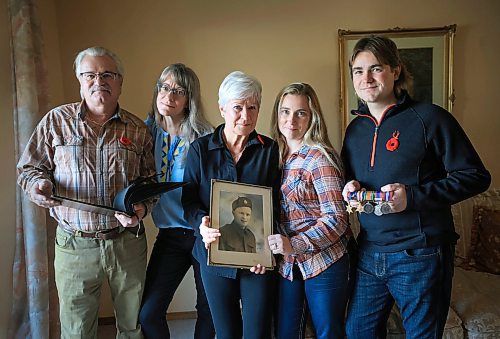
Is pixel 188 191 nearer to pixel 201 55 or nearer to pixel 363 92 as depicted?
pixel 363 92

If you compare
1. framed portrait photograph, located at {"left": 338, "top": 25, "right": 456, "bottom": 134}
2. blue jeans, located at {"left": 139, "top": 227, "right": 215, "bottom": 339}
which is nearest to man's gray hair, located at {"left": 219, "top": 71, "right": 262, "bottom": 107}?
blue jeans, located at {"left": 139, "top": 227, "right": 215, "bottom": 339}

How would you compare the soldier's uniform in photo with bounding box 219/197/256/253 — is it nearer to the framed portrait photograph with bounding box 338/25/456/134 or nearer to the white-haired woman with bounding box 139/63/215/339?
the white-haired woman with bounding box 139/63/215/339

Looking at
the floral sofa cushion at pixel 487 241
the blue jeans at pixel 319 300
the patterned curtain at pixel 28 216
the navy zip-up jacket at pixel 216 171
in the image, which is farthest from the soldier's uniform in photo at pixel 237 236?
the floral sofa cushion at pixel 487 241

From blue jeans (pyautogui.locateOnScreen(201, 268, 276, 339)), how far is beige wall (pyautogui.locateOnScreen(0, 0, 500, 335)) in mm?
1447

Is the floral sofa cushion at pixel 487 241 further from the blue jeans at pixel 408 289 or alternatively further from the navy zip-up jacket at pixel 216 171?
the navy zip-up jacket at pixel 216 171

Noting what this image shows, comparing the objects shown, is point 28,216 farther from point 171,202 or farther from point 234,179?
point 234,179

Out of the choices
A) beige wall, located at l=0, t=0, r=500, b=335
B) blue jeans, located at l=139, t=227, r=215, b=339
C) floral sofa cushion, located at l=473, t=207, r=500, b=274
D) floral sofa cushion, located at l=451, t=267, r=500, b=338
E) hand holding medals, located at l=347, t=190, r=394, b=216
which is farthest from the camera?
beige wall, located at l=0, t=0, r=500, b=335

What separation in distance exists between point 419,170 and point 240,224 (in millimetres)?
655

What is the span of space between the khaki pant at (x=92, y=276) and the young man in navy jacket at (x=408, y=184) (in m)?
0.90

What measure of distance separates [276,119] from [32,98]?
1.15 metres

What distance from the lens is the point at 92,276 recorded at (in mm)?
1671

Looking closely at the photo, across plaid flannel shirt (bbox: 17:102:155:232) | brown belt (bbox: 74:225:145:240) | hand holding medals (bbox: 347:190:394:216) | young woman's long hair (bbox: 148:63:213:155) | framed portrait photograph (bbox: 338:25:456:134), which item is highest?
framed portrait photograph (bbox: 338:25:456:134)

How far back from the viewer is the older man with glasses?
1.62 metres

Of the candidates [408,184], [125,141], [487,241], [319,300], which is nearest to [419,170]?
[408,184]
